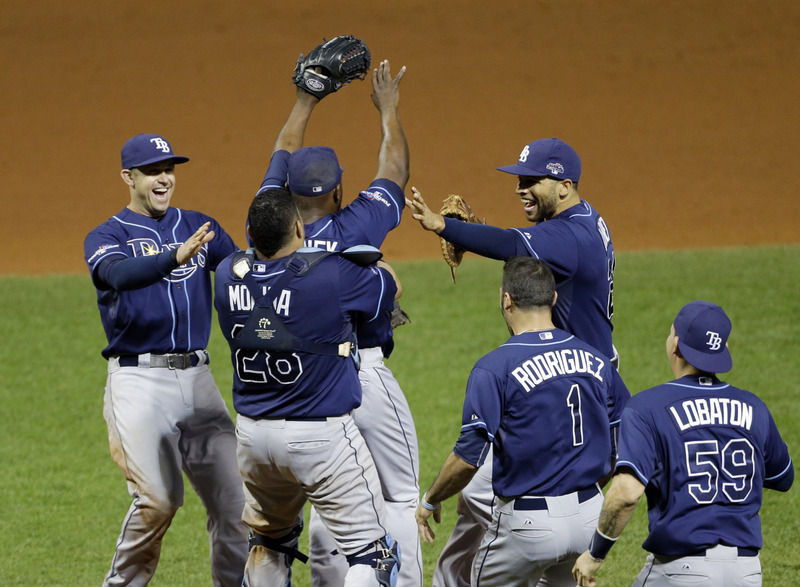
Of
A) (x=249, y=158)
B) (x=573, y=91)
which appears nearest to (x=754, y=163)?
(x=573, y=91)

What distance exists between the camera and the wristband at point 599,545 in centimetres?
375

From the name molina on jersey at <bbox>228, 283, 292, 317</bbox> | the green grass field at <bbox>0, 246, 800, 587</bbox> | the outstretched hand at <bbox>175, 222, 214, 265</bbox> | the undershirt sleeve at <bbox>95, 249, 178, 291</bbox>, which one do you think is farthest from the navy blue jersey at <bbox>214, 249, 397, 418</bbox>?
the green grass field at <bbox>0, 246, 800, 587</bbox>

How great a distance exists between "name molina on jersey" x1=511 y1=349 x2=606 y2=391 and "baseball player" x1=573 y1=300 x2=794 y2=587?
13.9 inches

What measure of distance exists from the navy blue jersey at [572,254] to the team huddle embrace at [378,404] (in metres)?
0.01

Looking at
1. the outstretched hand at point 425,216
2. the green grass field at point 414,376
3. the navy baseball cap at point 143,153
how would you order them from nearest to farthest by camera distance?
the outstretched hand at point 425,216 < the navy baseball cap at point 143,153 < the green grass field at point 414,376

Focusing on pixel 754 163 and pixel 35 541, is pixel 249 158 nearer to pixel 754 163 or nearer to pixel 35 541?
pixel 754 163

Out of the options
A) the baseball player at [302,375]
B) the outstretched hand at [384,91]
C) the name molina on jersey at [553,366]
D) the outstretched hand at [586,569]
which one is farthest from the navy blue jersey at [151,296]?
the outstretched hand at [586,569]

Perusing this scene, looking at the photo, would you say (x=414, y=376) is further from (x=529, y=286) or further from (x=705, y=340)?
(x=705, y=340)

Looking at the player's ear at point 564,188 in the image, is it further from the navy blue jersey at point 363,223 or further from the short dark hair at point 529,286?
the short dark hair at point 529,286

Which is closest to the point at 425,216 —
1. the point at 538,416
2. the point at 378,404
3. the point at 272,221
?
the point at 272,221

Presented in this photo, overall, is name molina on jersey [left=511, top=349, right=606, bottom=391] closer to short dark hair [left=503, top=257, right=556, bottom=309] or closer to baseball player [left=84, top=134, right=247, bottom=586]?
short dark hair [left=503, top=257, right=556, bottom=309]

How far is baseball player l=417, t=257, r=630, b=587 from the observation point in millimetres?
4090

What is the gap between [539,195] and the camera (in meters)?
5.12

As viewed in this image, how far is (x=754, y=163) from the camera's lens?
1897 cm
